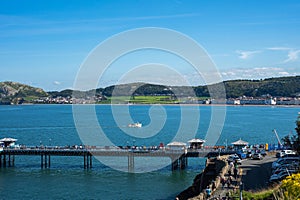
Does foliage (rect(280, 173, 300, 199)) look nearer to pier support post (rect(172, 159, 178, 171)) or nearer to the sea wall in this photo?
the sea wall

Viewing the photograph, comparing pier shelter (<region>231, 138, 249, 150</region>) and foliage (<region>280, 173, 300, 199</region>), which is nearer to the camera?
foliage (<region>280, 173, 300, 199</region>)

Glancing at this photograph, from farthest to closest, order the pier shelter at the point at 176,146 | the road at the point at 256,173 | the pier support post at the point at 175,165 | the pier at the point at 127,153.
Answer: the pier shelter at the point at 176,146 < the pier at the point at 127,153 < the pier support post at the point at 175,165 < the road at the point at 256,173

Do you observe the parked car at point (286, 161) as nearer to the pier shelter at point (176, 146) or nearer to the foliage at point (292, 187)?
the foliage at point (292, 187)

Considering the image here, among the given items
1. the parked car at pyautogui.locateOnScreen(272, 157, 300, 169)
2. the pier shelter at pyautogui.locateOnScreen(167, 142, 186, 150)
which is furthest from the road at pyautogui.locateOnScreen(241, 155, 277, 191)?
the pier shelter at pyautogui.locateOnScreen(167, 142, 186, 150)

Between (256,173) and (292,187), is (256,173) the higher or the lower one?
the lower one

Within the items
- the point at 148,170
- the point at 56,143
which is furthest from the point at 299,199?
the point at 56,143

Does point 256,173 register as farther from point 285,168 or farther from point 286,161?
point 285,168

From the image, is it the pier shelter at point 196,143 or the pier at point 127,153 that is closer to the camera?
the pier at point 127,153

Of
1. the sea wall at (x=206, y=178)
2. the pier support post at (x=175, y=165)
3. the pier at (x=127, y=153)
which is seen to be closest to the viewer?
the sea wall at (x=206, y=178)

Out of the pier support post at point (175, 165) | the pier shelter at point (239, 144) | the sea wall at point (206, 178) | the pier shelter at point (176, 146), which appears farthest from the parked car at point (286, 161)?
the pier shelter at point (176, 146)

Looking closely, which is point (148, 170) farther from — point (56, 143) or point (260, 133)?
point (260, 133)

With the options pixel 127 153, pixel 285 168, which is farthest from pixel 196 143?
pixel 285 168
